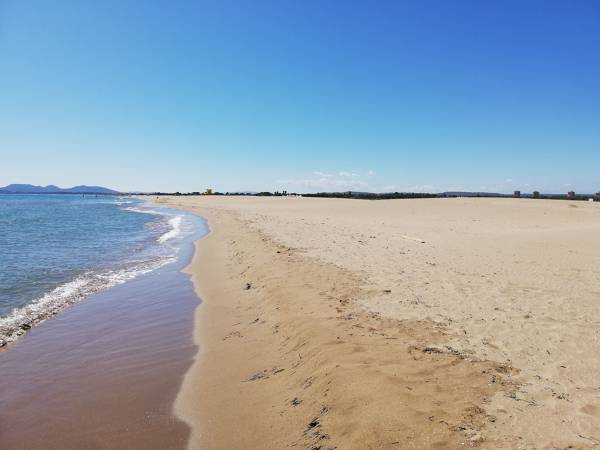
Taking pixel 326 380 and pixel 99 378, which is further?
pixel 99 378

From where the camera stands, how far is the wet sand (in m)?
4.30

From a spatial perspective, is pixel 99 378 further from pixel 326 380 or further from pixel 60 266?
pixel 60 266

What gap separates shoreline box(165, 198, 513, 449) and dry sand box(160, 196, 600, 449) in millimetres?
20

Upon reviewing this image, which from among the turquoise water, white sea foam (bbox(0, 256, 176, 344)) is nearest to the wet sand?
white sea foam (bbox(0, 256, 176, 344))

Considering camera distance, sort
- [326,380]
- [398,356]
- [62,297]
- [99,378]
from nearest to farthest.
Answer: [326,380] → [398,356] → [99,378] → [62,297]

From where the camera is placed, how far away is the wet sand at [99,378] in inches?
169

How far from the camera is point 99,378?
5719 millimetres

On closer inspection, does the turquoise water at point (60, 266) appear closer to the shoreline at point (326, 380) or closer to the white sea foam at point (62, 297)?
the white sea foam at point (62, 297)

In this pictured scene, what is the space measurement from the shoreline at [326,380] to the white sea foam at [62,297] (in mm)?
4046

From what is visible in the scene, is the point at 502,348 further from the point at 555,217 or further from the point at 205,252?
the point at 555,217

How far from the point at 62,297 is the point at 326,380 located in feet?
29.8

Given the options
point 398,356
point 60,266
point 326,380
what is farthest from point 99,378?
point 60,266

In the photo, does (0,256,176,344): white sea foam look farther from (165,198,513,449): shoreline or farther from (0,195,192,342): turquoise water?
(165,198,513,449): shoreline

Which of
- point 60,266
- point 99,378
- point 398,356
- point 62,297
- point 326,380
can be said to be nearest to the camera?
point 326,380
